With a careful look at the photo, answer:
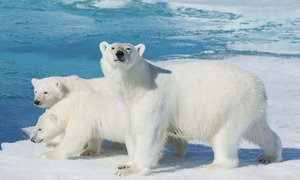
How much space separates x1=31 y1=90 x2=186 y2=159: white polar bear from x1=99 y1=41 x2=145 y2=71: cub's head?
861mm

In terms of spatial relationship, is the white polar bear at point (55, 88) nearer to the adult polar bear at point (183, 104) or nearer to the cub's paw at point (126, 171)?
the adult polar bear at point (183, 104)

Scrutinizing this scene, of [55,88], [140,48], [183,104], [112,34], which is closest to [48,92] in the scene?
[55,88]

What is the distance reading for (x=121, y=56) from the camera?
4.12 m

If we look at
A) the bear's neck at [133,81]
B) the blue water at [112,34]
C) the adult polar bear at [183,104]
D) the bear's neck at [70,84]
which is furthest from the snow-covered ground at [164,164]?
the blue water at [112,34]

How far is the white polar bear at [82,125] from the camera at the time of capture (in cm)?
503

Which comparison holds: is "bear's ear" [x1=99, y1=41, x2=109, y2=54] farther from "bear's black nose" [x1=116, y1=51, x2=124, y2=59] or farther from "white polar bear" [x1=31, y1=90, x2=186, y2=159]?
"white polar bear" [x1=31, y1=90, x2=186, y2=159]

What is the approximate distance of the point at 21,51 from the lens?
14.2m

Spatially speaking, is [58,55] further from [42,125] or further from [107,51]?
[107,51]

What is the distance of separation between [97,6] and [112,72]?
1539cm

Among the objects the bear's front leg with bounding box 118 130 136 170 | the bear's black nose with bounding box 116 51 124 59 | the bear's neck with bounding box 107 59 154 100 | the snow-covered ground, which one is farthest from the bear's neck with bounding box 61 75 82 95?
the bear's black nose with bounding box 116 51 124 59

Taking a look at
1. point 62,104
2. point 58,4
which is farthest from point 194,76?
point 58,4

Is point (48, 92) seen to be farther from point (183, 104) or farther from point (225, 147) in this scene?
point (225, 147)

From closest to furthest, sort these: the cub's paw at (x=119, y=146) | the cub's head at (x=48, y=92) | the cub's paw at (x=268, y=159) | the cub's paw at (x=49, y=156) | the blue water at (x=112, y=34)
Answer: the cub's paw at (x=268, y=159), the cub's paw at (x=49, y=156), the cub's paw at (x=119, y=146), the cub's head at (x=48, y=92), the blue water at (x=112, y=34)

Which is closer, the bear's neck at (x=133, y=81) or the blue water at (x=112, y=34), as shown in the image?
the bear's neck at (x=133, y=81)
